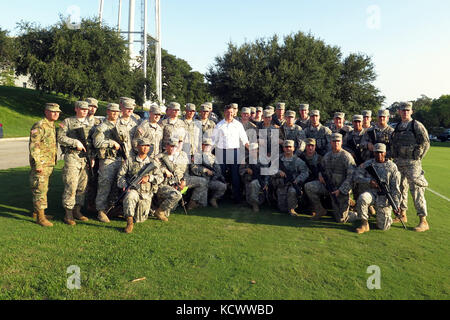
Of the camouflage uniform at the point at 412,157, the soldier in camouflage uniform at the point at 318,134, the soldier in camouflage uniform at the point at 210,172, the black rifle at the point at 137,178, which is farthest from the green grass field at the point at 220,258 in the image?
the soldier in camouflage uniform at the point at 318,134

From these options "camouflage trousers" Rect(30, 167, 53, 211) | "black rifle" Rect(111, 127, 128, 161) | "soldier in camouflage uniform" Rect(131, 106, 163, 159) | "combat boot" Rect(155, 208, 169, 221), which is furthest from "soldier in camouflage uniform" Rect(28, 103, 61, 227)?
"combat boot" Rect(155, 208, 169, 221)

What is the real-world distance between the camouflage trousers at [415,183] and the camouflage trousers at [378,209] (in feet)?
2.04

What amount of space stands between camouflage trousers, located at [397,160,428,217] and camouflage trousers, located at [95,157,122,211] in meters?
5.51

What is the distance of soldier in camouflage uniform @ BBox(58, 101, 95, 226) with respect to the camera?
5918 millimetres

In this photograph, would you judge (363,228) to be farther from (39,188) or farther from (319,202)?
(39,188)

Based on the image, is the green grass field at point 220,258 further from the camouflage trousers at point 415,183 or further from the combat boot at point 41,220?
the camouflage trousers at point 415,183

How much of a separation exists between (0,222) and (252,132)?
5.57m

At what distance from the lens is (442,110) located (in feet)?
176

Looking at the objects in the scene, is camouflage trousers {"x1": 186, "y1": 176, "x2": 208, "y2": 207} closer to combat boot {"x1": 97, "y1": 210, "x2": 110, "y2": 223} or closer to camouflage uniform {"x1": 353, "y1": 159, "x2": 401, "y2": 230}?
combat boot {"x1": 97, "y1": 210, "x2": 110, "y2": 223}

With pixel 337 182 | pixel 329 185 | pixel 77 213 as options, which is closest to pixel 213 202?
pixel 329 185

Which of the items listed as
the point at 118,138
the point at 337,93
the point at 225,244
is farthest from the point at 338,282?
the point at 337,93

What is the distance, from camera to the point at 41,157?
5.88 meters

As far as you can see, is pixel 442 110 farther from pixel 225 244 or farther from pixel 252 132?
pixel 225 244

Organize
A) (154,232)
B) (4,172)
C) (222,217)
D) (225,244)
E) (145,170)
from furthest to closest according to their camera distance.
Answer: (4,172) < (222,217) < (145,170) < (154,232) < (225,244)
